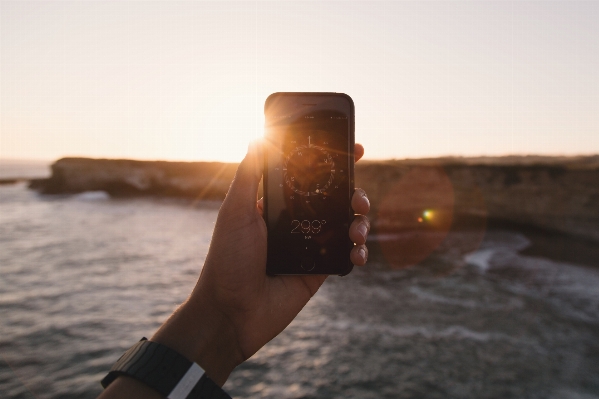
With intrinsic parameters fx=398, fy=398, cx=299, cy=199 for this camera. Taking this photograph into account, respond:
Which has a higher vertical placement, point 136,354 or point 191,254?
point 136,354

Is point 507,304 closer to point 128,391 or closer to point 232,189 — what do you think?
point 232,189

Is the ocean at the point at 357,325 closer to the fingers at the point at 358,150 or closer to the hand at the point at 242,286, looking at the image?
the hand at the point at 242,286

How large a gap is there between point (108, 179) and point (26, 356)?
24.9 metres

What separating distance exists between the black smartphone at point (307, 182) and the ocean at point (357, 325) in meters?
2.67

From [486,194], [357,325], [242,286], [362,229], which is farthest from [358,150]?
[486,194]

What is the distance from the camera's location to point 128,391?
1.44 m

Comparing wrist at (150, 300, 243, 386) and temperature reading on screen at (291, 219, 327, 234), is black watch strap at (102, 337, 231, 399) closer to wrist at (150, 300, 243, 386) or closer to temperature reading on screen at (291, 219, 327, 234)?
wrist at (150, 300, 243, 386)

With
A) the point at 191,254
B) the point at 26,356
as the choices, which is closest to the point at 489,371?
the point at 26,356

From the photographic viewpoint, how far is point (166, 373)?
147 centimetres

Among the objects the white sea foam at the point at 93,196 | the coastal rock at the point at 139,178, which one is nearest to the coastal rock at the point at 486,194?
the coastal rock at the point at 139,178

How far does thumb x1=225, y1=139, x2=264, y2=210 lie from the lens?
2.20m

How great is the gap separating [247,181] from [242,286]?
57 centimetres

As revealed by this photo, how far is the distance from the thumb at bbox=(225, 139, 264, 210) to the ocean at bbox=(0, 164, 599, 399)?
2976mm

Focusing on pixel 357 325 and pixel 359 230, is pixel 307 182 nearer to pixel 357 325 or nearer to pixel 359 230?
pixel 359 230
